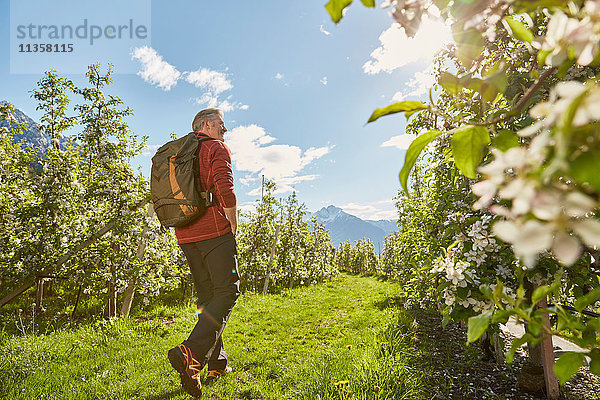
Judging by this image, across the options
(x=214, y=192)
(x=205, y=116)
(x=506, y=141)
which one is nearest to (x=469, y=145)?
(x=506, y=141)

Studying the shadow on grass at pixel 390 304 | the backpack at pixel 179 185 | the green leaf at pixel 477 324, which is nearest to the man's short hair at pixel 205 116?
the backpack at pixel 179 185

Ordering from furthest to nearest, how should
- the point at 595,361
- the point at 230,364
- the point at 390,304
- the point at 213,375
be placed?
1. the point at 390,304
2. the point at 230,364
3. the point at 213,375
4. the point at 595,361

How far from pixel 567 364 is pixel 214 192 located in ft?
8.24

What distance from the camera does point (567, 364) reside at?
0.71 metres

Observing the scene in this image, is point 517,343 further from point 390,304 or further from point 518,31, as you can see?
point 390,304

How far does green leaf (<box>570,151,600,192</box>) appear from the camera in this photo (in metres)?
0.31

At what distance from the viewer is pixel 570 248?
0.34 meters

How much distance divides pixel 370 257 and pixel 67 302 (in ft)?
135

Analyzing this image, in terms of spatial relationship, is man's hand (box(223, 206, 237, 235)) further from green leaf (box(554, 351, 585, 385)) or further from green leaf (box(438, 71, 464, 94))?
green leaf (box(554, 351, 585, 385))

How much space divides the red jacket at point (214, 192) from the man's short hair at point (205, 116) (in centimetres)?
40

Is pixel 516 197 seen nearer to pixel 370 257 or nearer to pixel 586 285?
pixel 586 285

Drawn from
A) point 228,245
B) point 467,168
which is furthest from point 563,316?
point 228,245

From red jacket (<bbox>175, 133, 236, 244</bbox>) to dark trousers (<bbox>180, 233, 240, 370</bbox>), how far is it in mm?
72

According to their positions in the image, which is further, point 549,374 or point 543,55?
point 549,374
